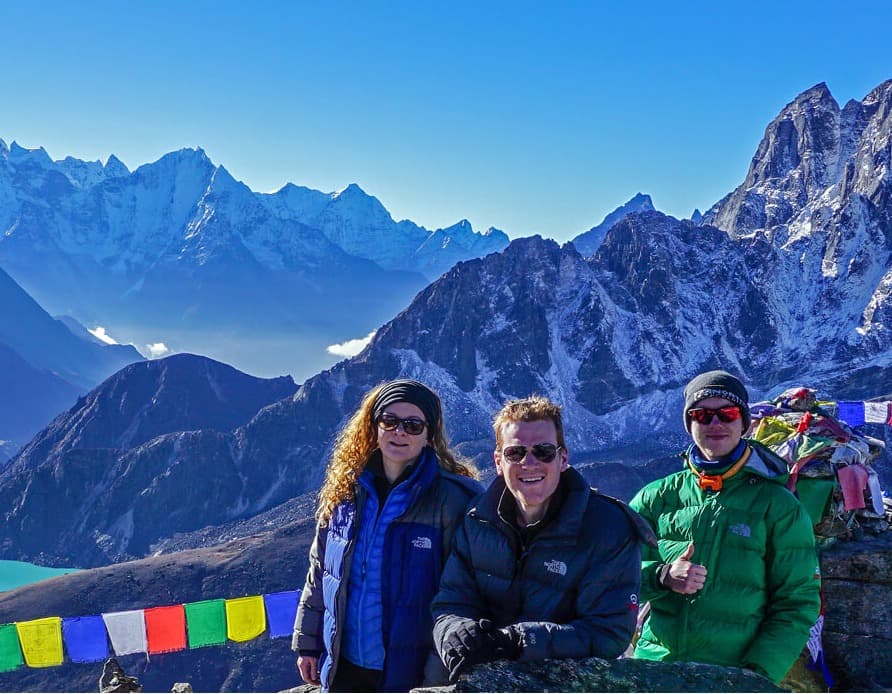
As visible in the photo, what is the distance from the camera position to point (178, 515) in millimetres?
179750

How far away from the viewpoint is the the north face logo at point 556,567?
5083 millimetres

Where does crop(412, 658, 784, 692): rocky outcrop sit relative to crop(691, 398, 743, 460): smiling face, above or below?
below

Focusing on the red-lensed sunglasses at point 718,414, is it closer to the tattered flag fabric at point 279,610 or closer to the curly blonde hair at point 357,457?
the curly blonde hair at point 357,457

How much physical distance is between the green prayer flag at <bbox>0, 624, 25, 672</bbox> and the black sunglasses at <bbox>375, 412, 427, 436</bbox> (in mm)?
29775

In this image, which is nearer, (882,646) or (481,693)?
(481,693)

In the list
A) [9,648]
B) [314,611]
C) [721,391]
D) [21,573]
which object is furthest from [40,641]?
[21,573]

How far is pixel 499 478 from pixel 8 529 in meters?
204

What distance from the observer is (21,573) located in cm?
16350

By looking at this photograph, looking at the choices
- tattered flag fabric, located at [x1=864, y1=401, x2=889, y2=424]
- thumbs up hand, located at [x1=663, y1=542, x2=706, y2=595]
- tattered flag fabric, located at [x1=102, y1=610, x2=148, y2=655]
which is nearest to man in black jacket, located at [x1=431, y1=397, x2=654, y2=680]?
thumbs up hand, located at [x1=663, y1=542, x2=706, y2=595]

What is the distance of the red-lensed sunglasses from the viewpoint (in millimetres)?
6344

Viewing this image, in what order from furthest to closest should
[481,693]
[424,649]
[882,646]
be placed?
[882,646], [424,649], [481,693]

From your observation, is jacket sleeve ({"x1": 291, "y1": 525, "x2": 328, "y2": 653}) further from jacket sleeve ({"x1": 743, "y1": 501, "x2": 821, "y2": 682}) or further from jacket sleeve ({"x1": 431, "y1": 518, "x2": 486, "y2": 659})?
jacket sleeve ({"x1": 743, "y1": 501, "x2": 821, "y2": 682})

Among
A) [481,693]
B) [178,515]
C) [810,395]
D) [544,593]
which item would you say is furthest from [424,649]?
Result: [178,515]

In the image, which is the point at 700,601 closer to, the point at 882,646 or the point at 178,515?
the point at 882,646
